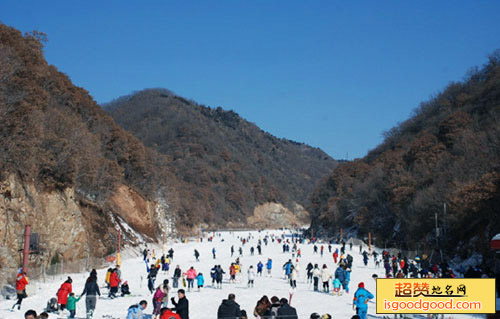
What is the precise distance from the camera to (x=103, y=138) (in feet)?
173

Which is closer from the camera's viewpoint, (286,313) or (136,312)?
(286,313)

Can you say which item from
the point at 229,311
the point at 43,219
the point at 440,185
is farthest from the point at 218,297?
the point at 440,185

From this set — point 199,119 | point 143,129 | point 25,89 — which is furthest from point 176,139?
point 25,89

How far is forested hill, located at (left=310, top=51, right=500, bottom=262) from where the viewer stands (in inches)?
1335

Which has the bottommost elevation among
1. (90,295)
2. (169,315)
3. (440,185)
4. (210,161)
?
(90,295)

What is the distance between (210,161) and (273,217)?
26275 mm

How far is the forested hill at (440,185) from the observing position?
3391 cm

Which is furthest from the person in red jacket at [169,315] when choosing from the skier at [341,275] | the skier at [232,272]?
the skier at [232,272]

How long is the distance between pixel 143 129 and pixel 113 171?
116211mm

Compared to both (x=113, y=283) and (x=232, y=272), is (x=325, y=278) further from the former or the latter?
(x=113, y=283)

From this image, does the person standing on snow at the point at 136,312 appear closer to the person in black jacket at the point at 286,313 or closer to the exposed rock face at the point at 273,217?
the person in black jacket at the point at 286,313

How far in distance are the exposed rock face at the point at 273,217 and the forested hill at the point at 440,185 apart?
136 ft

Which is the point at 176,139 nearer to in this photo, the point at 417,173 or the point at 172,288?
the point at 417,173

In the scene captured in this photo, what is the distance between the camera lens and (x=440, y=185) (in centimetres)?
4375
